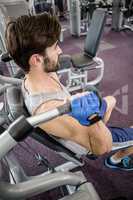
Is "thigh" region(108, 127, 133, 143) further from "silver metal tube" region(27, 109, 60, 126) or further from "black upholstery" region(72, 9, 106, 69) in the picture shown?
"black upholstery" region(72, 9, 106, 69)

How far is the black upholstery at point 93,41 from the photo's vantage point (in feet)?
7.86

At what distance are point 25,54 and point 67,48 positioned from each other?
340 centimetres

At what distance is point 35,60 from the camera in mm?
999

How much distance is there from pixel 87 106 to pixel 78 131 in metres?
0.38

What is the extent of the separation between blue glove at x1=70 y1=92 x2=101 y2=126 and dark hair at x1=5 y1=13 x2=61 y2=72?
0.39 m

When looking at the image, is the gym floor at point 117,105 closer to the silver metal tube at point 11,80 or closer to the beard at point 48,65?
the silver metal tube at point 11,80

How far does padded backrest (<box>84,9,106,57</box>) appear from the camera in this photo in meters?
2.39

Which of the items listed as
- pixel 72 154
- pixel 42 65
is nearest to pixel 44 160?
pixel 72 154

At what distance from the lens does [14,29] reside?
3.17 feet

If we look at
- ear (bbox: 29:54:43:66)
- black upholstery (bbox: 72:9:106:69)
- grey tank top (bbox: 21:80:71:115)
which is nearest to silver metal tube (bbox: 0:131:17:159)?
grey tank top (bbox: 21:80:71:115)

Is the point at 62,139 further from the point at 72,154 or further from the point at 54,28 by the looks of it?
the point at 54,28

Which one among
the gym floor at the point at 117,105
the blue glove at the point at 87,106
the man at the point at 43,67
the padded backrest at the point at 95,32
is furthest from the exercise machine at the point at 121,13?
the blue glove at the point at 87,106

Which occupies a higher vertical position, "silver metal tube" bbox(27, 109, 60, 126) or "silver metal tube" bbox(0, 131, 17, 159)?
"silver metal tube" bbox(27, 109, 60, 126)

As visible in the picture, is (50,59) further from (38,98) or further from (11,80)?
(11,80)
